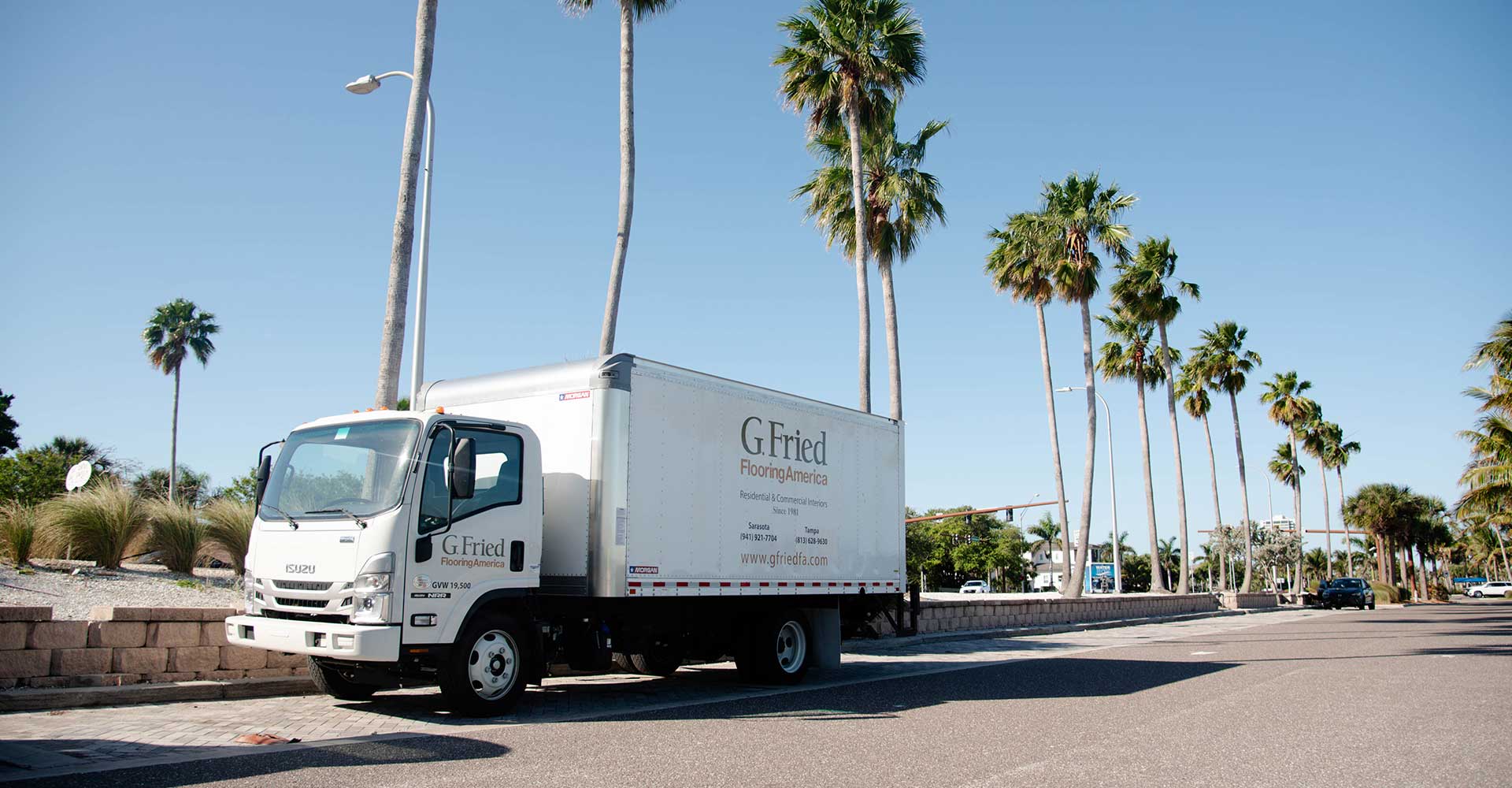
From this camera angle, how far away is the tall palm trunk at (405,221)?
1251cm

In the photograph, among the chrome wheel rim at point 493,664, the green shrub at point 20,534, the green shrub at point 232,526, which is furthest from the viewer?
the green shrub at point 232,526

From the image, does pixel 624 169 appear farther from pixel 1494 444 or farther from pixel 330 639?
pixel 1494 444

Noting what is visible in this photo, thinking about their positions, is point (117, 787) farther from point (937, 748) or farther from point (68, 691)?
point (937, 748)

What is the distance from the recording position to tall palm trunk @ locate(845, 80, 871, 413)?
22.0 m

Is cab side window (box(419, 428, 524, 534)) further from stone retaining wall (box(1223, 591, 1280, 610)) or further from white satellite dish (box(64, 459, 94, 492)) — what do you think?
stone retaining wall (box(1223, 591, 1280, 610))

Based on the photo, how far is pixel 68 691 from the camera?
841 cm

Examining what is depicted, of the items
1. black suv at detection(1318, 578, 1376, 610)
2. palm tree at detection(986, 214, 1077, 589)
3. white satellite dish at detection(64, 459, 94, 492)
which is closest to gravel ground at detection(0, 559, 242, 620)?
white satellite dish at detection(64, 459, 94, 492)

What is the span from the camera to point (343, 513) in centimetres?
844

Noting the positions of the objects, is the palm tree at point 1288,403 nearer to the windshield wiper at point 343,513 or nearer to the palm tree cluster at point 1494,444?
the palm tree cluster at point 1494,444

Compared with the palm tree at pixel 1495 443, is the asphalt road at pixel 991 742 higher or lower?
lower

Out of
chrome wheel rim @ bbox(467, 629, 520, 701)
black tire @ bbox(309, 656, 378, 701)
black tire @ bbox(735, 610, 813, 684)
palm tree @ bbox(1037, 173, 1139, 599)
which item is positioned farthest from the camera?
palm tree @ bbox(1037, 173, 1139, 599)

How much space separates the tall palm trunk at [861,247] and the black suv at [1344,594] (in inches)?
1461

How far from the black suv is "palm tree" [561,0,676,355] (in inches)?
1745

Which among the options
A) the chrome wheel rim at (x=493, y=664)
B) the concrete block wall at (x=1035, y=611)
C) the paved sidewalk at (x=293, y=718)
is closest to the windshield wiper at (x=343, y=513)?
the chrome wheel rim at (x=493, y=664)
